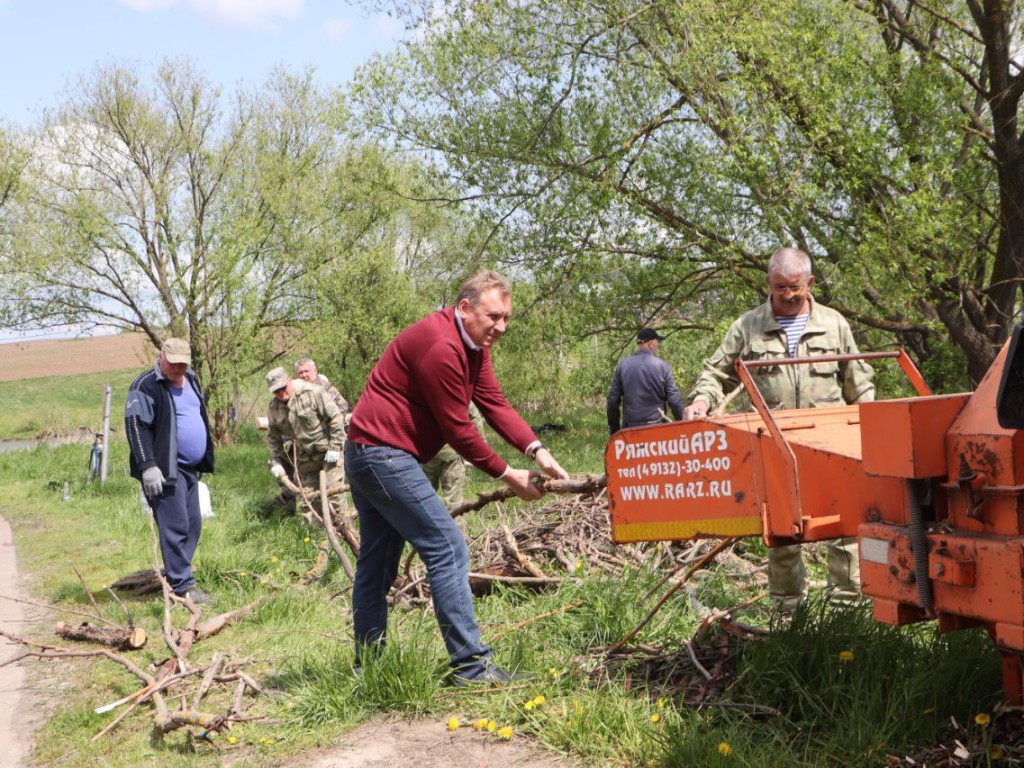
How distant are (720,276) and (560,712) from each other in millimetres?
9687

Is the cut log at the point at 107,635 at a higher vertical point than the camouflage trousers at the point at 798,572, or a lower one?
lower

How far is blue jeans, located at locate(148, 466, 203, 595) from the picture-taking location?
718 centimetres

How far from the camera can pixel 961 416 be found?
3244 mm

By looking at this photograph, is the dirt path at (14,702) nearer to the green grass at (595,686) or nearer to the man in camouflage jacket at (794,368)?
the green grass at (595,686)

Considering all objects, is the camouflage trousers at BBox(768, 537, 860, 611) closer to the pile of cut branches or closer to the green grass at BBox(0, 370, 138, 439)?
the pile of cut branches

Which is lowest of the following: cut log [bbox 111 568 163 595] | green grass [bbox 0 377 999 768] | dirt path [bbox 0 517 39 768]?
dirt path [bbox 0 517 39 768]

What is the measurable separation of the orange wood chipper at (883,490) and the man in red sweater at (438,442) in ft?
1.88

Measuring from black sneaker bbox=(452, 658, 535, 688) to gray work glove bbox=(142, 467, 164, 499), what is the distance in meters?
3.19

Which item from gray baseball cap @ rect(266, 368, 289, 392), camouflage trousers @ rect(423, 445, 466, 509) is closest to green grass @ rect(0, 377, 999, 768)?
camouflage trousers @ rect(423, 445, 466, 509)

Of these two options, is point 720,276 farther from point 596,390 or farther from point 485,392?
point 485,392

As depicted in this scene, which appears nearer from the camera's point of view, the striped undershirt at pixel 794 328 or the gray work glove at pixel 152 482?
the striped undershirt at pixel 794 328

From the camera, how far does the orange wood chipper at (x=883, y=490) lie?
3.03 m

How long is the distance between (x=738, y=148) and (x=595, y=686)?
26.2 feet

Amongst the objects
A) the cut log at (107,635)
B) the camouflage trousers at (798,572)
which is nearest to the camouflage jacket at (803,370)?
the camouflage trousers at (798,572)
